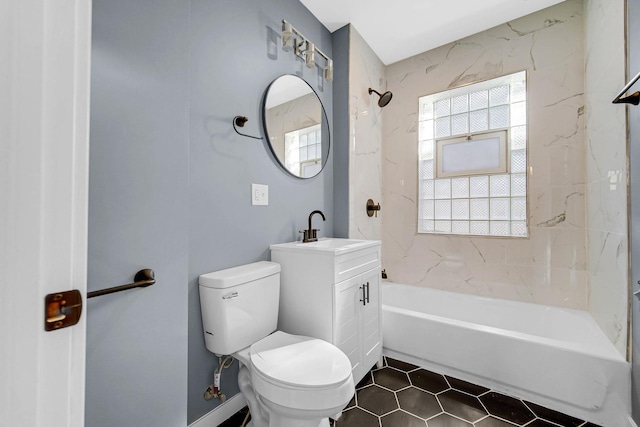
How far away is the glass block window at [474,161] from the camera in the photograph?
2244 mm

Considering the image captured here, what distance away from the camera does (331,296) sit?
56.9 inches

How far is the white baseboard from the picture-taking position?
52.4 inches

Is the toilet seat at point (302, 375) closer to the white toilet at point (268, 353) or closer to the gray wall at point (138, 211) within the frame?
the white toilet at point (268, 353)

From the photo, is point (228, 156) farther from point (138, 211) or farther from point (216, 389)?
point (216, 389)

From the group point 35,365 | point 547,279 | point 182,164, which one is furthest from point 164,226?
point 547,279

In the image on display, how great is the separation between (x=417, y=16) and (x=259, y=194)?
1.90 meters

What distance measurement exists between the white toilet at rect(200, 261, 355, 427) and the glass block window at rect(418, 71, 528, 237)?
5.87 feet

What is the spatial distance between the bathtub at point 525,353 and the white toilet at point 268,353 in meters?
0.90

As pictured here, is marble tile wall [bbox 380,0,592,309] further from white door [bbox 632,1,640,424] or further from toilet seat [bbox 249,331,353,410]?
toilet seat [bbox 249,331,353,410]

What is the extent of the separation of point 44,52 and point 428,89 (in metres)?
2.79

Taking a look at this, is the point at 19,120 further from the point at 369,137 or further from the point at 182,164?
the point at 369,137

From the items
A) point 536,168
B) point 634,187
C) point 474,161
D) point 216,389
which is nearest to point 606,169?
point 634,187

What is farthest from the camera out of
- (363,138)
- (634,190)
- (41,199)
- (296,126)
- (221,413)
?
(363,138)

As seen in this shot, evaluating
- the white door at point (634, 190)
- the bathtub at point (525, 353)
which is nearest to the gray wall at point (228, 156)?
the bathtub at point (525, 353)
